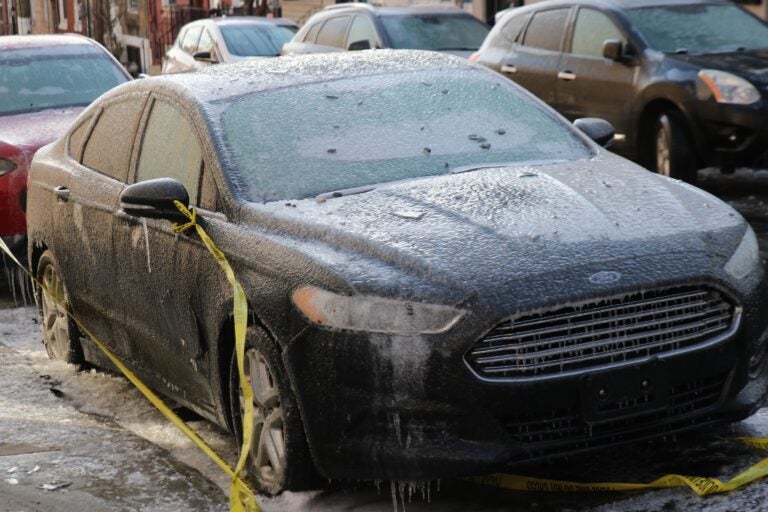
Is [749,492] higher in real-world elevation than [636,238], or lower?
lower

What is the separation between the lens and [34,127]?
10.8m

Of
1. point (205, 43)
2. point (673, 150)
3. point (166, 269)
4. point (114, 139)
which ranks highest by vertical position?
point (114, 139)

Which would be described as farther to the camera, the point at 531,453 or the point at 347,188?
the point at 347,188

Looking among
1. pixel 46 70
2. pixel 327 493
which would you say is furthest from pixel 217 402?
pixel 46 70

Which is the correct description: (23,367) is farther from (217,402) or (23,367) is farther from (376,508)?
(376,508)

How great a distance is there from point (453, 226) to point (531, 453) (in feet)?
2.74

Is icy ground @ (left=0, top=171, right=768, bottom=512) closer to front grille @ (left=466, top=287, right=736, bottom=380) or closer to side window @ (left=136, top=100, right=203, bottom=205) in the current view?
front grille @ (left=466, top=287, right=736, bottom=380)

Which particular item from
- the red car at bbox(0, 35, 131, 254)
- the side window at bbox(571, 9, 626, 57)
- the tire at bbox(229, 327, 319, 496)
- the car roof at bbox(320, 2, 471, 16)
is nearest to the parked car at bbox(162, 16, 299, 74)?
the car roof at bbox(320, 2, 471, 16)

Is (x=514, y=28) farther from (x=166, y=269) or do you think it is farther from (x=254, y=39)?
(x=166, y=269)

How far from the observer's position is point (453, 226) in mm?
5203

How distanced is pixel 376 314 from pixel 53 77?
25.9ft

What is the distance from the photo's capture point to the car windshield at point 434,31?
17188mm

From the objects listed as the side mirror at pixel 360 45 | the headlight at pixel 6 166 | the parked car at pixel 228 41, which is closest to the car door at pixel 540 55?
the side mirror at pixel 360 45

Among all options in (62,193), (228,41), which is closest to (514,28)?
(228,41)
